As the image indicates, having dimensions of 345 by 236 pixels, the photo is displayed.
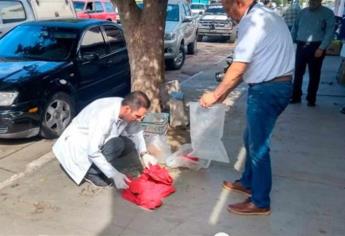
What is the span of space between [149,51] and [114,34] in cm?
191

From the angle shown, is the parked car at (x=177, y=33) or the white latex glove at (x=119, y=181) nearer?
the white latex glove at (x=119, y=181)

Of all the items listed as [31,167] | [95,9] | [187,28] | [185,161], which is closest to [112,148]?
[185,161]

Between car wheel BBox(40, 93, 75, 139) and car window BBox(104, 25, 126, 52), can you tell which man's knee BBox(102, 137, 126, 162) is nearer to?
car wheel BBox(40, 93, 75, 139)

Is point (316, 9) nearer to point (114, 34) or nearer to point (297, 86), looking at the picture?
point (297, 86)

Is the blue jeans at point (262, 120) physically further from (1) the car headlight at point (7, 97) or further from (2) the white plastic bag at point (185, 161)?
(1) the car headlight at point (7, 97)

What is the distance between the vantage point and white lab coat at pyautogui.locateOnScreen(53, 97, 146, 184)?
12.2 ft

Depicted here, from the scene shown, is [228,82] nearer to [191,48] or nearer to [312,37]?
[312,37]

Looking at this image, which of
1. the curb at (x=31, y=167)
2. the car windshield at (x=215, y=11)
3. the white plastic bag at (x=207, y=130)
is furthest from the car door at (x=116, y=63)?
the car windshield at (x=215, y=11)

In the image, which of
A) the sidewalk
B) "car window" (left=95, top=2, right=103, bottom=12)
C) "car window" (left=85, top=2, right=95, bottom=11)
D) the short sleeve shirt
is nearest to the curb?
the sidewalk

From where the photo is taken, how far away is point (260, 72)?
3205 mm

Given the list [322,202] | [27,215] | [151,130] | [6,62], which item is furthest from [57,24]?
[322,202]

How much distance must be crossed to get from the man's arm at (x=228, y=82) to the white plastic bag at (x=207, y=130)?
74 centimetres

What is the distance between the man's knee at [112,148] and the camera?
4023 millimetres

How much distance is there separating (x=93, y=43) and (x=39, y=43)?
820mm
